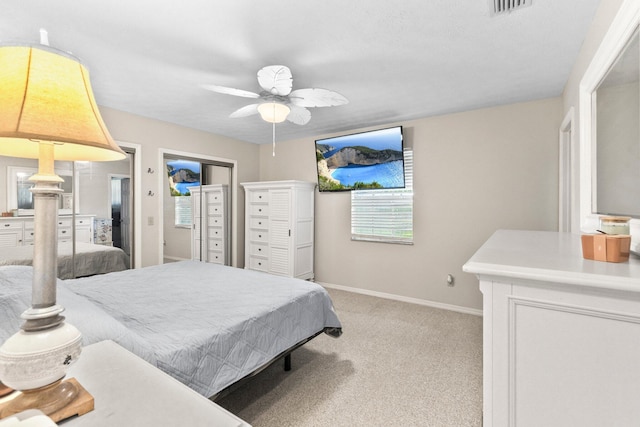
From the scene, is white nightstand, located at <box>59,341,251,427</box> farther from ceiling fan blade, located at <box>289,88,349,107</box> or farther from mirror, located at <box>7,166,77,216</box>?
mirror, located at <box>7,166,77,216</box>

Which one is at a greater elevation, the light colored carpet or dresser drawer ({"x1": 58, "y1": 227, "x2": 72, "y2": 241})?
dresser drawer ({"x1": 58, "y1": 227, "x2": 72, "y2": 241})

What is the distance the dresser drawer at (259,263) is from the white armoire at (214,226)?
43 cm

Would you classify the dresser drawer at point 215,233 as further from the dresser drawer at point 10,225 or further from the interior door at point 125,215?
the dresser drawer at point 10,225

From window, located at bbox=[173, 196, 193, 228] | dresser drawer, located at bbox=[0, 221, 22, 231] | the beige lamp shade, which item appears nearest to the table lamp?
the beige lamp shade

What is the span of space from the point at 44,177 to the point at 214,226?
431 cm

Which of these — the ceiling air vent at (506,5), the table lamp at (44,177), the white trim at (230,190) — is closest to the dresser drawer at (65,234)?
the white trim at (230,190)

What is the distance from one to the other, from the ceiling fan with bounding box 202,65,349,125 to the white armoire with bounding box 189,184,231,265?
8.13 feet

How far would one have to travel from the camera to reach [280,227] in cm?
445

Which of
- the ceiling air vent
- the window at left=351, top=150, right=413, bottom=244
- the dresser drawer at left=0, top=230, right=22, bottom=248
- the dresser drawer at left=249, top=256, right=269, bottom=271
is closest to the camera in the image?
the ceiling air vent

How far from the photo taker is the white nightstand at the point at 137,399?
640 mm

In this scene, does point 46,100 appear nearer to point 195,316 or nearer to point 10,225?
point 195,316

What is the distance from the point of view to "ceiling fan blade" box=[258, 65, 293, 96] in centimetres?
200

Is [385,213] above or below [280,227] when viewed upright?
above

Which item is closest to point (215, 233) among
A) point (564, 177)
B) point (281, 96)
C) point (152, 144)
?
point (152, 144)
